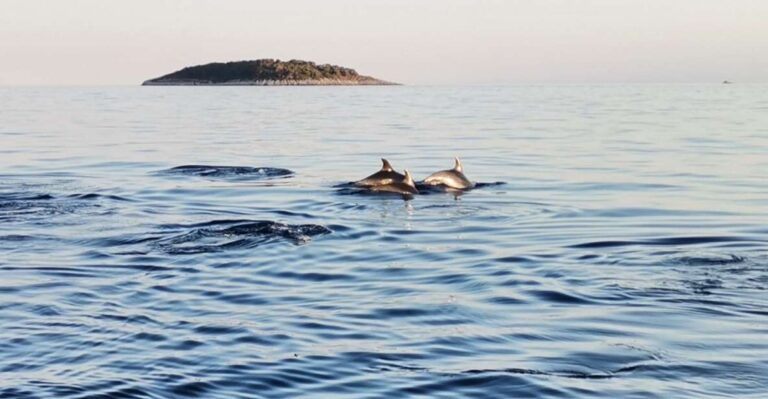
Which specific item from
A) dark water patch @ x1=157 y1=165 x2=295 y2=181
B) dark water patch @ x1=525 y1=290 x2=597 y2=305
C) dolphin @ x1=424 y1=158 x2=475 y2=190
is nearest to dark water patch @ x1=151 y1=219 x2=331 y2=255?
dark water patch @ x1=525 y1=290 x2=597 y2=305

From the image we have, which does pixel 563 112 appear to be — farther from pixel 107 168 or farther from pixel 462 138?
pixel 107 168

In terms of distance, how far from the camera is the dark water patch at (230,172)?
29.2m

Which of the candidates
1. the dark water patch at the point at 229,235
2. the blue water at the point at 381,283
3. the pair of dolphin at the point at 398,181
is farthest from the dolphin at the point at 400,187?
the dark water patch at the point at 229,235

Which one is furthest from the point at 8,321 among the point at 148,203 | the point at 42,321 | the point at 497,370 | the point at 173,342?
the point at 148,203

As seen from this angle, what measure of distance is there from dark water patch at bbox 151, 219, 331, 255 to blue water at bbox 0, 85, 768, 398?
0.07 m

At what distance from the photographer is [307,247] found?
56.9 ft

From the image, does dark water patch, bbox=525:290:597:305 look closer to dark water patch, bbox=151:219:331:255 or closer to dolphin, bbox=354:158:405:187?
dark water patch, bbox=151:219:331:255

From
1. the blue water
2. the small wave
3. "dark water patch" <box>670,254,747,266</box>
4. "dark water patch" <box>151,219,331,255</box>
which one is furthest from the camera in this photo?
the small wave

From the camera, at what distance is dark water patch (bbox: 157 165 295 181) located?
2922 cm

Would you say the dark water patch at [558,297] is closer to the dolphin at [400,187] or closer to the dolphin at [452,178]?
the dolphin at [400,187]

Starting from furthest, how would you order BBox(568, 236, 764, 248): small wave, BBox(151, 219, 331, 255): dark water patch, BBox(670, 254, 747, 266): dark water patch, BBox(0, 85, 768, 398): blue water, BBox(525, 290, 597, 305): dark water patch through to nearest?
BBox(568, 236, 764, 248): small wave
BBox(151, 219, 331, 255): dark water patch
BBox(670, 254, 747, 266): dark water patch
BBox(525, 290, 597, 305): dark water patch
BBox(0, 85, 768, 398): blue water

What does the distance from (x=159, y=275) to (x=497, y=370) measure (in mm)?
5954

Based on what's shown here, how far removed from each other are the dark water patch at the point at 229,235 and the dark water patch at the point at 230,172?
31.0 feet

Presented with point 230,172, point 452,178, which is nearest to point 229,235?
point 452,178
